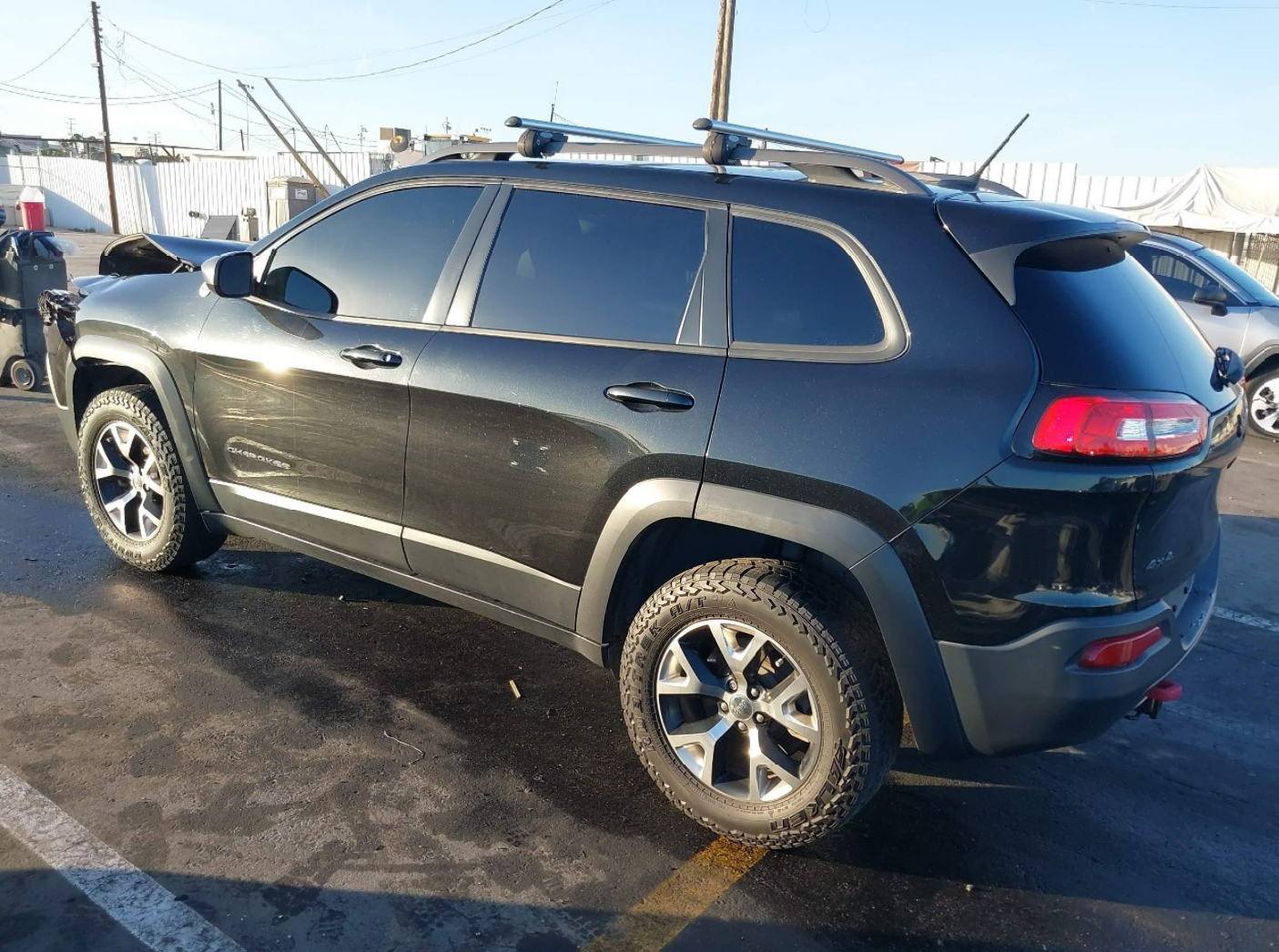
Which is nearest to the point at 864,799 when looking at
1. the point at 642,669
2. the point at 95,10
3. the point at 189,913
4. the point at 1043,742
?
the point at 1043,742

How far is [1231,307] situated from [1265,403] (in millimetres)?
1042

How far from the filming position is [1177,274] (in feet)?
31.6

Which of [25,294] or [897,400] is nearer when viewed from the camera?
[897,400]

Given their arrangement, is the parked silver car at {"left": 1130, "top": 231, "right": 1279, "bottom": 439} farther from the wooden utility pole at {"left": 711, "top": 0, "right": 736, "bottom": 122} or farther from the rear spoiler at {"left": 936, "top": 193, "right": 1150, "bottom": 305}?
the wooden utility pole at {"left": 711, "top": 0, "right": 736, "bottom": 122}

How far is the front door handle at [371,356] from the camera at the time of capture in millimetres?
3373

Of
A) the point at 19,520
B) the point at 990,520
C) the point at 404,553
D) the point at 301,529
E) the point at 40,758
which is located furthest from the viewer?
the point at 19,520

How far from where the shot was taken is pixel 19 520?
527 cm

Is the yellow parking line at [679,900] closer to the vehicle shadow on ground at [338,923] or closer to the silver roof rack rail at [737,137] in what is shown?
the vehicle shadow on ground at [338,923]

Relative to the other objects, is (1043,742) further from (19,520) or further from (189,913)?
(19,520)

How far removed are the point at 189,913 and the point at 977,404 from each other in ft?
7.55

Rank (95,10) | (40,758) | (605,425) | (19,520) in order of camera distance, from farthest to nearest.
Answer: (95,10) < (19,520) < (40,758) < (605,425)

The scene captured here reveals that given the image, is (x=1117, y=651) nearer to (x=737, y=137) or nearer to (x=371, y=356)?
(x=737, y=137)

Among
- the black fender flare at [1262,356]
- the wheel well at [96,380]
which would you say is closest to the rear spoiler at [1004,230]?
the wheel well at [96,380]

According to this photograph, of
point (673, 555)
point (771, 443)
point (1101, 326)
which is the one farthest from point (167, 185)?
point (1101, 326)
